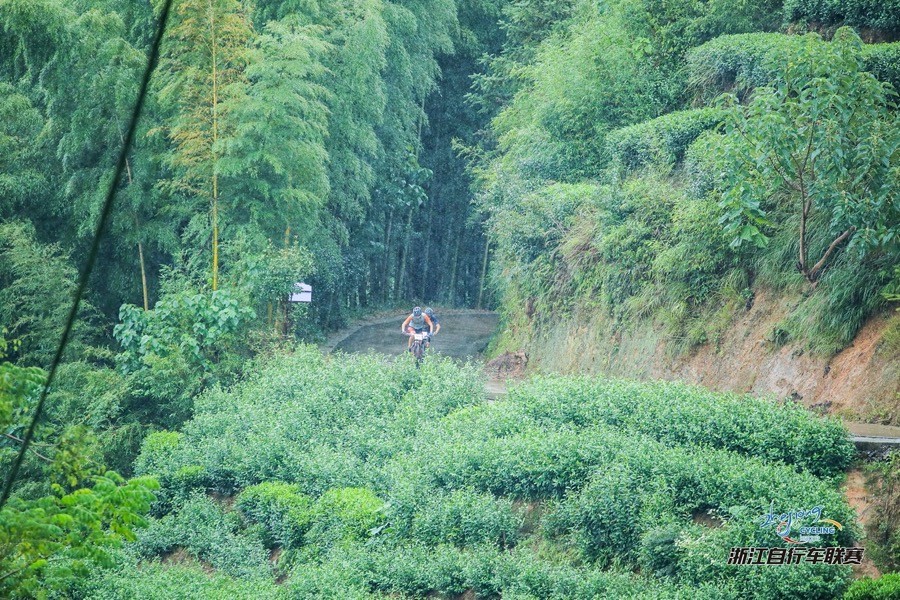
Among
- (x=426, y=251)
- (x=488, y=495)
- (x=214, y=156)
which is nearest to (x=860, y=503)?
(x=488, y=495)

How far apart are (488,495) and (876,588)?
3043 mm

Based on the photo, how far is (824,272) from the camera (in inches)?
340

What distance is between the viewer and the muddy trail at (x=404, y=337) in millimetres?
16953

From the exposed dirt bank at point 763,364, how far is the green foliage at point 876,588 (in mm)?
2266

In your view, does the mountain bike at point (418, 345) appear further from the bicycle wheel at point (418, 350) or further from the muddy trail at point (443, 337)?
the muddy trail at point (443, 337)

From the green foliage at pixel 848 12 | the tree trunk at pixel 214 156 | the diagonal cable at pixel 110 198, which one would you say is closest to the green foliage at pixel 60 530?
the diagonal cable at pixel 110 198

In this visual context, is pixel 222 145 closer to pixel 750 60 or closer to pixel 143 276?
pixel 143 276

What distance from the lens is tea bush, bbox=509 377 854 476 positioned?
6.79 meters

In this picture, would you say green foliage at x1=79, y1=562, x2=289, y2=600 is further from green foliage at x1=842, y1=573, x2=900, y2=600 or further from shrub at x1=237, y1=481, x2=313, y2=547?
green foliage at x1=842, y1=573, x2=900, y2=600

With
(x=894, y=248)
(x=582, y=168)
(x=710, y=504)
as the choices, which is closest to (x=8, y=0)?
(x=710, y=504)

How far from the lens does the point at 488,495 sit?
7504 mm

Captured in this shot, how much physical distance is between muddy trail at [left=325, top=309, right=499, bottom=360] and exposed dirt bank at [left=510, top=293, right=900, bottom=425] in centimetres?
371

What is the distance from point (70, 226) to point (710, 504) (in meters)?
4.75

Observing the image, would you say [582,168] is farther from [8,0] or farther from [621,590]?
[8,0]
